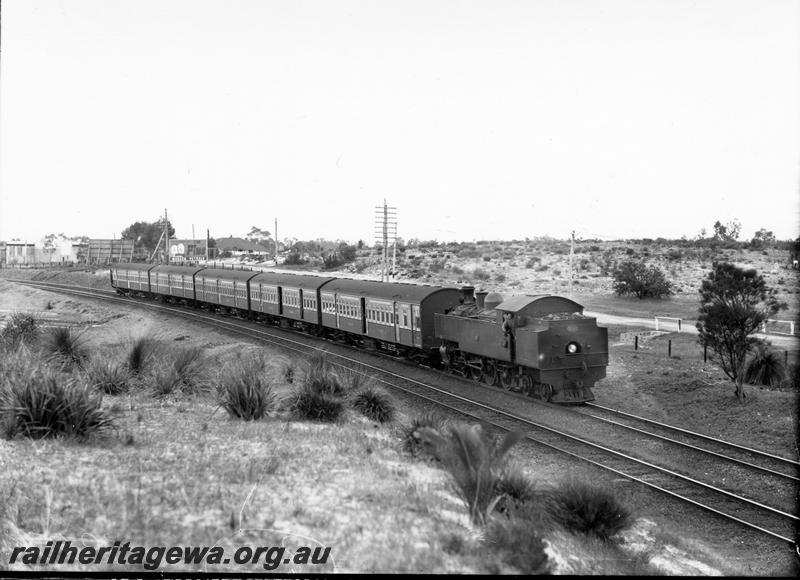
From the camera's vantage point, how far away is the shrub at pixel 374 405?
15055 mm

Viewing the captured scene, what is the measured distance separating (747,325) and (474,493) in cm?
1409

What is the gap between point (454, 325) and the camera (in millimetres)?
22344

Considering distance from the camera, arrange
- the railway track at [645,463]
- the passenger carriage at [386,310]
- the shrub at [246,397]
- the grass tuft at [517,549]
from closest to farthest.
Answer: the grass tuft at [517,549] → the railway track at [645,463] → the shrub at [246,397] → the passenger carriage at [386,310]

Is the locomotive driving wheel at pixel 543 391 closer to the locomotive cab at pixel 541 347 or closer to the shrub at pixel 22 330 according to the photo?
the locomotive cab at pixel 541 347

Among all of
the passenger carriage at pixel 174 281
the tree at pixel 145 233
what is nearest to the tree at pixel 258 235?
the tree at pixel 145 233

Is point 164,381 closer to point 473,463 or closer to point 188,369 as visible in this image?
point 188,369

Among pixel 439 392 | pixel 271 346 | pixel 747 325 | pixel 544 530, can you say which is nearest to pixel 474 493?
pixel 544 530

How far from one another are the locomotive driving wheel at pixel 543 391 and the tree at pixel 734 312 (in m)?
5.00

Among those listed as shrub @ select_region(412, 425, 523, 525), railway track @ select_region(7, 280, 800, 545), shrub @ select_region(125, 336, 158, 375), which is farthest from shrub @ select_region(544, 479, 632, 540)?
shrub @ select_region(125, 336, 158, 375)

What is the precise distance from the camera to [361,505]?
8.23 m

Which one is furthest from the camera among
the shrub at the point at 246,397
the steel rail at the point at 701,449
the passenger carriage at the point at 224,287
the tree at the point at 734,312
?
the passenger carriage at the point at 224,287

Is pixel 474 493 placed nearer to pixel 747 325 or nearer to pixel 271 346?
pixel 747 325

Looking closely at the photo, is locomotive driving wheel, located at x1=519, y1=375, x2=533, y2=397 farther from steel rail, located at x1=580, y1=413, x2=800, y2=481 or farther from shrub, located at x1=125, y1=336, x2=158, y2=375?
shrub, located at x1=125, y1=336, x2=158, y2=375

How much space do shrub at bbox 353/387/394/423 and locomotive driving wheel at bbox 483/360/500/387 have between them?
19.0 feet
